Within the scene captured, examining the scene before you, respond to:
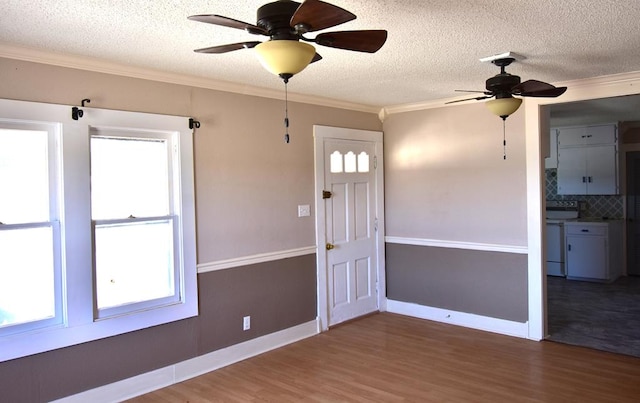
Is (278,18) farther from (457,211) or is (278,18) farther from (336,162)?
(457,211)

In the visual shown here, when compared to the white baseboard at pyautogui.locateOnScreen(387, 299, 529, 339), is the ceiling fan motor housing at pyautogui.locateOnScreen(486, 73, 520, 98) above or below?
above

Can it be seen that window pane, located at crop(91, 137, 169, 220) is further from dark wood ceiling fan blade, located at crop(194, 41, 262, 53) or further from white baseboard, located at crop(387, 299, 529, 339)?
white baseboard, located at crop(387, 299, 529, 339)

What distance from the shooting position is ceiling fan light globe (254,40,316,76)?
1.84 m

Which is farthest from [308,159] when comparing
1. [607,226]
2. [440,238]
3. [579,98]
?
[607,226]

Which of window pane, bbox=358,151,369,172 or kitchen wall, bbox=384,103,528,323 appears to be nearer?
kitchen wall, bbox=384,103,528,323

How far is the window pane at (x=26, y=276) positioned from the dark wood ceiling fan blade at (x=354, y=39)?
2259mm

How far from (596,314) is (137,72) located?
522 centimetres

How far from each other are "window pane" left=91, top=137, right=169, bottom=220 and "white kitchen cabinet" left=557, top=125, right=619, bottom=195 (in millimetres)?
6172

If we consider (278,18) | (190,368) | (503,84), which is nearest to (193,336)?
(190,368)

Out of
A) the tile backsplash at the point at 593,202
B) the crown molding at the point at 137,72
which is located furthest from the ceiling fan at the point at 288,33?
the tile backsplash at the point at 593,202

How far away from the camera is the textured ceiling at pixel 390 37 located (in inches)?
91.0

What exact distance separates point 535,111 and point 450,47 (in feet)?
5.68

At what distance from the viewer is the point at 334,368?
12.8 ft

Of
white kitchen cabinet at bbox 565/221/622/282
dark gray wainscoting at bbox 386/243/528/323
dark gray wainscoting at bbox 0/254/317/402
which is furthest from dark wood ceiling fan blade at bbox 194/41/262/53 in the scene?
white kitchen cabinet at bbox 565/221/622/282
